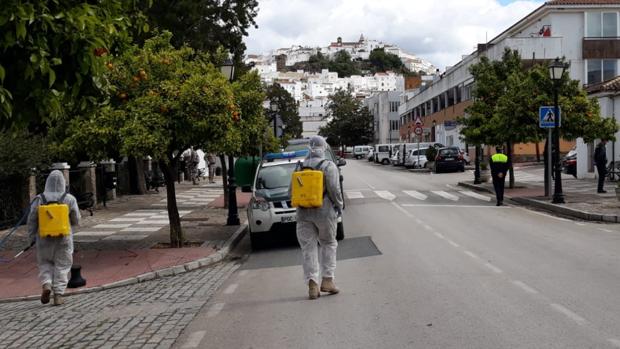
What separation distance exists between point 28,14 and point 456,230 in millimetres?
11796

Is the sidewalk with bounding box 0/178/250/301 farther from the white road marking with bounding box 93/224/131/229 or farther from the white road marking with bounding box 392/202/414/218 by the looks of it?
the white road marking with bounding box 392/202/414/218

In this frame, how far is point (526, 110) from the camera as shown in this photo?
22.5 m

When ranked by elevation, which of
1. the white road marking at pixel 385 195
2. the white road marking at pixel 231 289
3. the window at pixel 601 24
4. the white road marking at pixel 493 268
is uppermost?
the window at pixel 601 24

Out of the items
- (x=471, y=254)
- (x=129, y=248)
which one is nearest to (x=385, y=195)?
(x=129, y=248)

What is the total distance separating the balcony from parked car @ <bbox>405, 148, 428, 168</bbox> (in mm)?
12398

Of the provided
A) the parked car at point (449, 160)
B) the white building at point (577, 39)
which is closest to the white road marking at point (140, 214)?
the parked car at point (449, 160)

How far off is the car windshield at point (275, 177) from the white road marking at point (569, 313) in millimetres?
7545

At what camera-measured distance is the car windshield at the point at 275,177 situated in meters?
14.2

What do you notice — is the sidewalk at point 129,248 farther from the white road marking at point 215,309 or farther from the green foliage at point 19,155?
the white road marking at point 215,309

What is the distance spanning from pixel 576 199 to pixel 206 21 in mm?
19052

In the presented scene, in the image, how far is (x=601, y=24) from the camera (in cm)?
4391

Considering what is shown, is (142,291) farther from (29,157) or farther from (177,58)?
(29,157)

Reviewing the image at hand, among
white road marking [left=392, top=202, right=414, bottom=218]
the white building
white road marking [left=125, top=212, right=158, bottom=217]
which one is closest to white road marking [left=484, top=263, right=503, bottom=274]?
white road marking [left=392, top=202, right=414, bottom=218]

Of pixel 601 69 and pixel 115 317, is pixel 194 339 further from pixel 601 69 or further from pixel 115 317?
pixel 601 69
